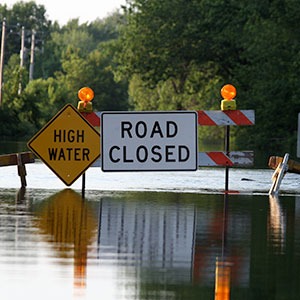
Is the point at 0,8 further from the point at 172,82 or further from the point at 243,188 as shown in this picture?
the point at 243,188

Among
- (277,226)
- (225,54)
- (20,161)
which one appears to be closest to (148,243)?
(277,226)

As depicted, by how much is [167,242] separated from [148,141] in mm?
6126

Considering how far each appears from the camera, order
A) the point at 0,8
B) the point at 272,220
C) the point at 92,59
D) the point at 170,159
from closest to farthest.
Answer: the point at 272,220 → the point at 170,159 → the point at 92,59 → the point at 0,8

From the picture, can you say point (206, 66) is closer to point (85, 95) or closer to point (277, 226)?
point (85, 95)

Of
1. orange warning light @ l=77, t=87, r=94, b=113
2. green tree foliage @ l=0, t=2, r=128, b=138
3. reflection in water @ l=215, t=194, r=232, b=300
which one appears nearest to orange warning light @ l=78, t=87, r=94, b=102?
orange warning light @ l=77, t=87, r=94, b=113

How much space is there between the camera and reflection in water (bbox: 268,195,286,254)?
12148 millimetres

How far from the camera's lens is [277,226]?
1398 centimetres

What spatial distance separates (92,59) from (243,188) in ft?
411

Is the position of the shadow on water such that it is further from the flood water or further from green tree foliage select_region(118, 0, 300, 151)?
green tree foliage select_region(118, 0, 300, 151)

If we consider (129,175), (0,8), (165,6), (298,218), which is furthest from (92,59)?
(298,218)

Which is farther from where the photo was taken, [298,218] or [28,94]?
[28,94]

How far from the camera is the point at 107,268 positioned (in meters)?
10.1

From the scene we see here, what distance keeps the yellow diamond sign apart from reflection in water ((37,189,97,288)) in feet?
1.54

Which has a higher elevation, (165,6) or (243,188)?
(165,6)
